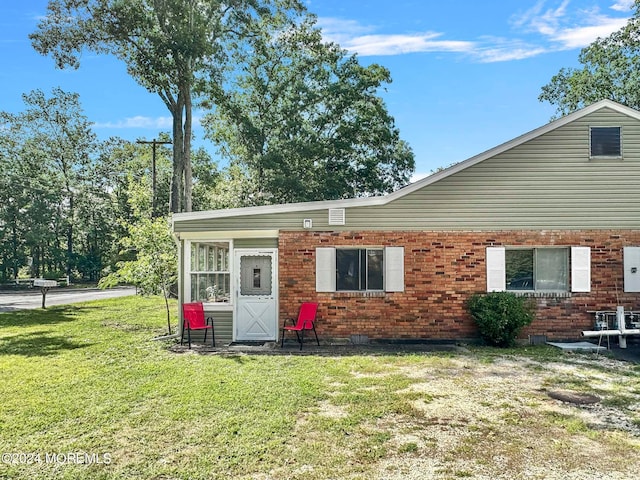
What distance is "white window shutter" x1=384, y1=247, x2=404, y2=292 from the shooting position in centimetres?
972

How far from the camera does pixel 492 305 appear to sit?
917cm

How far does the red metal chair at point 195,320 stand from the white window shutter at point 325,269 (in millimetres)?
2573

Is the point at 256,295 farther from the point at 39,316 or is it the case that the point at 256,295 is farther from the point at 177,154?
the point at 177,154

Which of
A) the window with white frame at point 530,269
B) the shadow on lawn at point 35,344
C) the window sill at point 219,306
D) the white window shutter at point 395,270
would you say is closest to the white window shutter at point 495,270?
the window with white frame at point 530,269

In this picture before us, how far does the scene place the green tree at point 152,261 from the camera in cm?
1120

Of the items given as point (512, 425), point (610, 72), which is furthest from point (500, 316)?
point (610, 72)

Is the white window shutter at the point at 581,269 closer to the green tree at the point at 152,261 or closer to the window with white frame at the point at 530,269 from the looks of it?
the window with white frame at the point at 530,269

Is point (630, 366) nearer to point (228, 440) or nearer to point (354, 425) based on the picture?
point (354, 425)

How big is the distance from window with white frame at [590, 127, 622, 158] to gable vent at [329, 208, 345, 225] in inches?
218

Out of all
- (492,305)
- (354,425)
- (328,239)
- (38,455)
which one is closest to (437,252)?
(492,305)

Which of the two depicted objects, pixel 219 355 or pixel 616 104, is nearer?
pixel 219 355

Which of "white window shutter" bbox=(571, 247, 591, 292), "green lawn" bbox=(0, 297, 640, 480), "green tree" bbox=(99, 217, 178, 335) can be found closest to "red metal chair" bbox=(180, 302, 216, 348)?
"green lawn" bbox=(0, 297, 640, 480)

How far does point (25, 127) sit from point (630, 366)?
1779 inches

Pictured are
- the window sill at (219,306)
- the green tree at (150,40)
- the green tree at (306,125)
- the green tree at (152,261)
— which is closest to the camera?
the window sill at (219,306)
